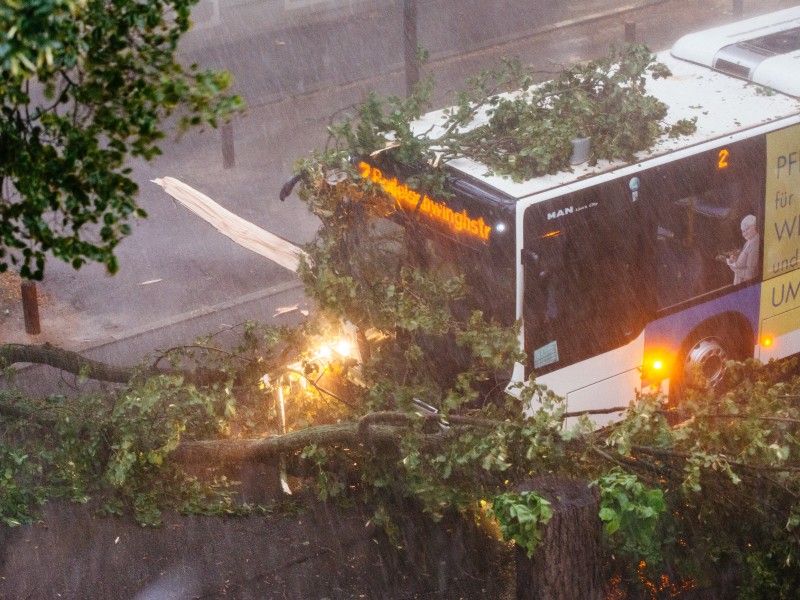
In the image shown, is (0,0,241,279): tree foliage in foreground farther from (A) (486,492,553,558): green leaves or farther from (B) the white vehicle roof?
(B) the white vehicle roof

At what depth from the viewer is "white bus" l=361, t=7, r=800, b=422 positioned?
6793 mm

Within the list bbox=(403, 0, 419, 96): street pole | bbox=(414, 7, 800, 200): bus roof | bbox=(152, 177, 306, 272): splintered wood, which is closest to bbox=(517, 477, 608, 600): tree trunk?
bbox=(414, 7, 800, 200): bus roof

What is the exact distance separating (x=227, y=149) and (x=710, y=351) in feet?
28.8

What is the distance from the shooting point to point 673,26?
2056 cm

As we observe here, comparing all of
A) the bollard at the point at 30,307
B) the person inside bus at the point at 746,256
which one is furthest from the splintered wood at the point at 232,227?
the person inside bus at the point at 746,256

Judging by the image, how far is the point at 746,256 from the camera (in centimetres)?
→ 790

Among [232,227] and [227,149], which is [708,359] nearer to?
[232,227]

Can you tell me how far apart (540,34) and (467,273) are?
1425 cm

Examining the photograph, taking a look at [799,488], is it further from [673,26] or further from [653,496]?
[673,26]

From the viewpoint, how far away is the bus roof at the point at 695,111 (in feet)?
22.5

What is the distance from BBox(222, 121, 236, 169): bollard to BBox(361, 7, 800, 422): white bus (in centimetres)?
738

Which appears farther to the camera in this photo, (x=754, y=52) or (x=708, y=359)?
(x=754, y=52)

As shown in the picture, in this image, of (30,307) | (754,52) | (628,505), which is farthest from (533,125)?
(30,307)

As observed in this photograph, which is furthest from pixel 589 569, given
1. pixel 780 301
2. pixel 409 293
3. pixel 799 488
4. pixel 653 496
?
pixel 780 301
